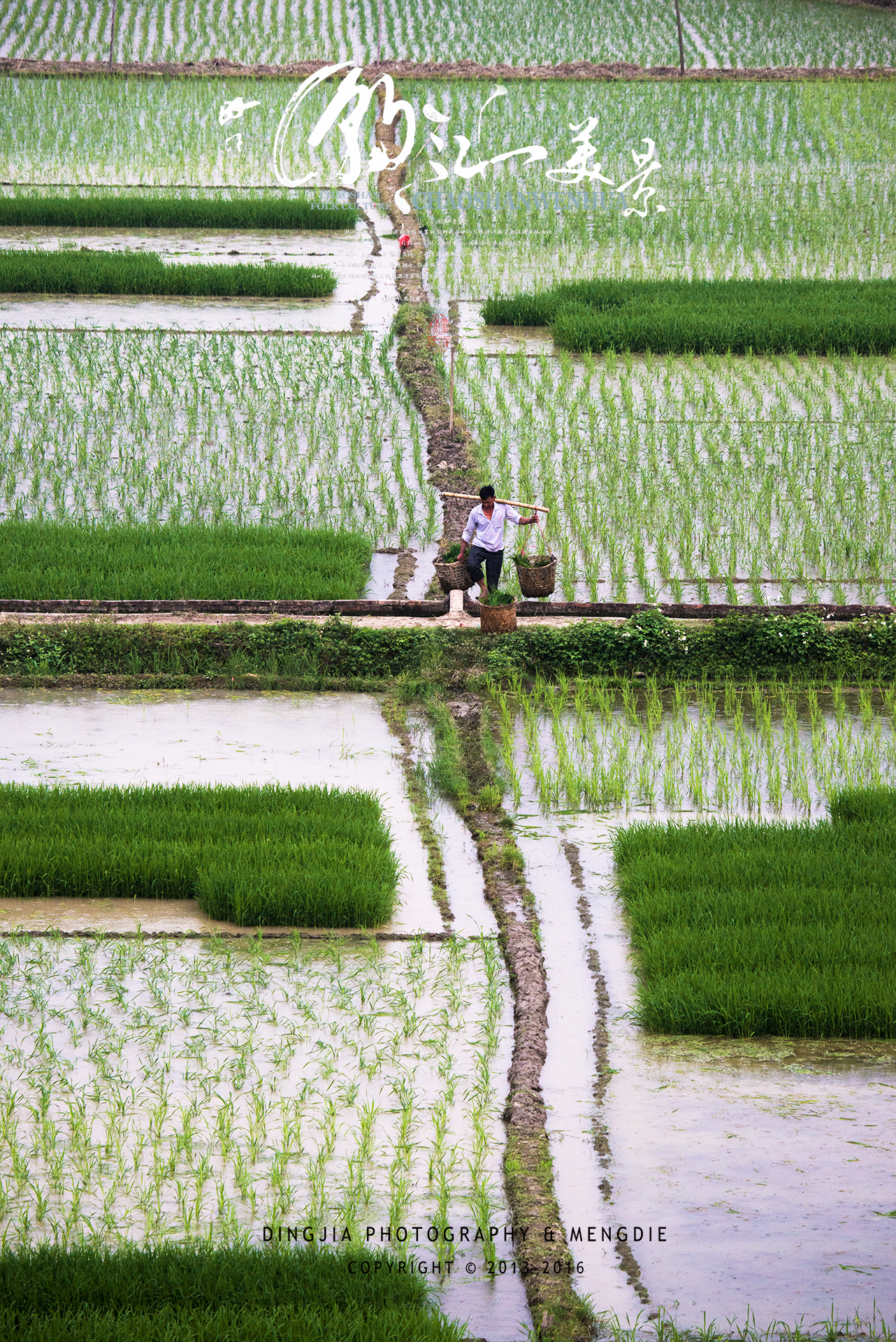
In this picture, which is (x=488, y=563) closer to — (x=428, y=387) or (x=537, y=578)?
(x=537, y=578)

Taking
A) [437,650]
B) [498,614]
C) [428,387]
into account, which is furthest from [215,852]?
[428,387]

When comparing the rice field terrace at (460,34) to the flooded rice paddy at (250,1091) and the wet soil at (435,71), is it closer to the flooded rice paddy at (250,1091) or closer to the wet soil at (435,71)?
the wet soil at (435,71)

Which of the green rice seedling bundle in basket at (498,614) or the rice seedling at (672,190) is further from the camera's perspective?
the rice seedling at (672,190)

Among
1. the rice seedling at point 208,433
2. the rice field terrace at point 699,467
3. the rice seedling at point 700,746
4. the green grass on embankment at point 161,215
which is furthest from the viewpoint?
the green grass on embankment at point 161,215

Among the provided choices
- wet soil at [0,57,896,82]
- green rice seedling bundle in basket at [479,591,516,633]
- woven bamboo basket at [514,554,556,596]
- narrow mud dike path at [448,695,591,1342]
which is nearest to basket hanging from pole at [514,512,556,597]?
woven bamboo basket at [514,554,556,596]

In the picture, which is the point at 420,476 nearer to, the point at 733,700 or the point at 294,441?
the point at 294,441

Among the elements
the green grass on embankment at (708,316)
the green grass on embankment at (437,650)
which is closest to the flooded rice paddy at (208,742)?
the green grass on embankment at (437,650)

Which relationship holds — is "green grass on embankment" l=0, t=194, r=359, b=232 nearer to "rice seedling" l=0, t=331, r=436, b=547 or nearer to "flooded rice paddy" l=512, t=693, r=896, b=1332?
"rice seedling" l=0, t=331, r=436, b=547
